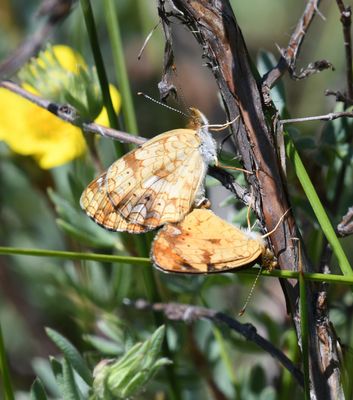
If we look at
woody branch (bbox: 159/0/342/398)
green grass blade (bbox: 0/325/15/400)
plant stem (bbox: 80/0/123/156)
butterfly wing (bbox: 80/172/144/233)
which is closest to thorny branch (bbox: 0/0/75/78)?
plant stem (bbox: 80/0/123/156)

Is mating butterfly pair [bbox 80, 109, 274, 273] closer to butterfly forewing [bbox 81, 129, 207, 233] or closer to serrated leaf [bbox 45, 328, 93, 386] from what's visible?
butterfly forewing [bbox 81, 129, 207, 233]

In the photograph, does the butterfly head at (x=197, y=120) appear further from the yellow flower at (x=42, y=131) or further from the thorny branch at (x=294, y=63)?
the yellow flower at (x=42, y=131)

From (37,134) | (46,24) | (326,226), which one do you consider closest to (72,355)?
(326,226)

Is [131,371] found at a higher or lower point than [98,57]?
lower

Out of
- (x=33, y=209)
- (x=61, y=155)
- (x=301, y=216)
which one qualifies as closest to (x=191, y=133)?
(x=301, y=216)

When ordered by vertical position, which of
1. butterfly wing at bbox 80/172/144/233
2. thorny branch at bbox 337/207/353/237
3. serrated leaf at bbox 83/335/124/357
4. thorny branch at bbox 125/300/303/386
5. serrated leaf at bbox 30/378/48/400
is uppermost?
butterfly wing at bbox 80/172/144/233

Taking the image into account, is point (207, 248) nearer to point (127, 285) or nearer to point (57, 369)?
point (57, 369)
